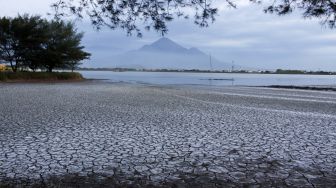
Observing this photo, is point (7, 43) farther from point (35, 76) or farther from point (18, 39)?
point (35, 76)

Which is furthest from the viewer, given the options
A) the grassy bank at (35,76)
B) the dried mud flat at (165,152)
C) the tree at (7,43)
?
the tree at (7,43)

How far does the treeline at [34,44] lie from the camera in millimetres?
45812

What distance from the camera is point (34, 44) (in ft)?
154

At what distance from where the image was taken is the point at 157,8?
5508 millimetres

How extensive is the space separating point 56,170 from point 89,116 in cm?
699

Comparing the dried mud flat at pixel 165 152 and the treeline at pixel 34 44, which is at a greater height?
the treeline at pixel 34 44

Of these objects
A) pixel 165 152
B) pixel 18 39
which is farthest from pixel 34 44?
pixel 165 152

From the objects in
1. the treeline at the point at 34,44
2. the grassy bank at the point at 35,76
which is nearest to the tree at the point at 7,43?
the treeline at the point at 34,44

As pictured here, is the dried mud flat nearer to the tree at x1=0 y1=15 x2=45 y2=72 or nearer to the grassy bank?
the grassy bank

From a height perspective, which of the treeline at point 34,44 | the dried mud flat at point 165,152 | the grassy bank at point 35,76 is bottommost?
the dried mud flat at point 165,152

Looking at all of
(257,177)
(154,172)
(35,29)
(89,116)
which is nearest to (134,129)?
(89,116)

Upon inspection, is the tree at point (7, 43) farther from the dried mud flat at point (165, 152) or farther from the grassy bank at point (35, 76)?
the dried mud flat at point (165, 152)

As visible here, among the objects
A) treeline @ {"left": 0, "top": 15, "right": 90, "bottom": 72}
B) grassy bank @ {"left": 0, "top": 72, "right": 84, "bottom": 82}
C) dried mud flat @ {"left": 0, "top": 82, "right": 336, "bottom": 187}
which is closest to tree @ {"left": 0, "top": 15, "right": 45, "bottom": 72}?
treeline @ {"left": 0, "top": 15, "right": 90, "bottom": 72}

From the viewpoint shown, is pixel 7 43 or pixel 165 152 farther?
pixel 7 43
